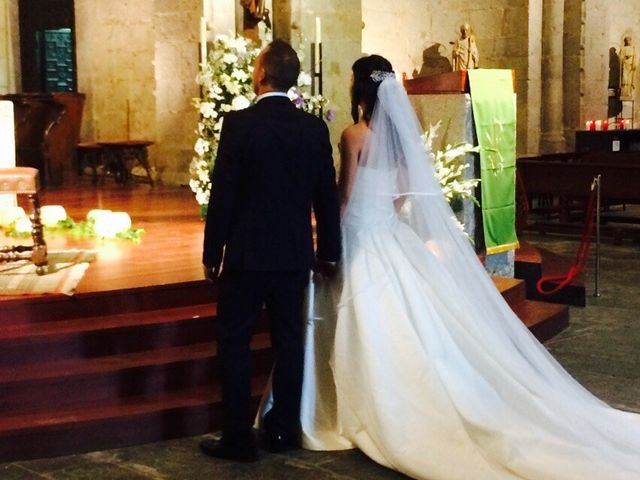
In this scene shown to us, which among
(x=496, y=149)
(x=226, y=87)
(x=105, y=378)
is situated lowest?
(x=105, y=378)

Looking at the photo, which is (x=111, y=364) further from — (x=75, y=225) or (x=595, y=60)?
(x=595, y=60)

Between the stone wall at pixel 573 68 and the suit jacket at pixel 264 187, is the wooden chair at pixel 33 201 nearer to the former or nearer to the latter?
the suit jacket at pixel 264 187

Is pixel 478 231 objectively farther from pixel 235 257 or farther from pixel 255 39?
pixel 255 39

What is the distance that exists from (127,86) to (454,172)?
7.70 metres

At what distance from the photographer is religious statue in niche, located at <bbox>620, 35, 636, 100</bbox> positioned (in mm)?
18984

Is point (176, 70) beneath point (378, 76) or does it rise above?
above

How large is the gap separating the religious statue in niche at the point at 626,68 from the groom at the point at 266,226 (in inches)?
630

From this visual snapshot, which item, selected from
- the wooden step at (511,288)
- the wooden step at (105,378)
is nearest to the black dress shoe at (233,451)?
the wooden step at (105,378)

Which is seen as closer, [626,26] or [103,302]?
[103,302]

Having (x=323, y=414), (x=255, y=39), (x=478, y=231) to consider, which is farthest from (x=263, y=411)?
(x=255, y=39)

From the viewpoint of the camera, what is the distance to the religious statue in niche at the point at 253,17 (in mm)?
9883

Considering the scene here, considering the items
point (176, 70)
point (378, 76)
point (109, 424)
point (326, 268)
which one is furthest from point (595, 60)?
point (109, 424)

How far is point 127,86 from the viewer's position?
13.3 meters

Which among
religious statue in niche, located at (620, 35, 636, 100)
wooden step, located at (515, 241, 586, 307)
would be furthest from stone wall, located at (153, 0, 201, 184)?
religious statue in niche, located at (620, 35, 636, 100)
